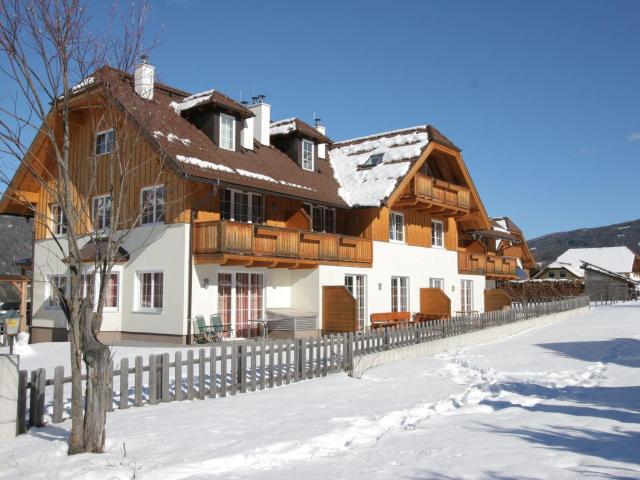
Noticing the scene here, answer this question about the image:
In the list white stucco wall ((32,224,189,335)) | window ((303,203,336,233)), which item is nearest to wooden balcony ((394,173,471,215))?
window ((303,203,336,233))

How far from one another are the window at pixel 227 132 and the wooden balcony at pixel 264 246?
14.3ft

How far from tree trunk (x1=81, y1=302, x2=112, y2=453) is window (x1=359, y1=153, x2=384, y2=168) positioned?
2125 centimetres

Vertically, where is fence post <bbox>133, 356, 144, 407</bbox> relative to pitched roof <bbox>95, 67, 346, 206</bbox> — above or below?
below

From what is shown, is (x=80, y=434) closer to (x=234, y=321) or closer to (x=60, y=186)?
(x=60, y=186)

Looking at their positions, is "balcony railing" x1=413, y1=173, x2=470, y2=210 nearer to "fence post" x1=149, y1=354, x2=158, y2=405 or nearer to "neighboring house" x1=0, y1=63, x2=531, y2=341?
"neighboring house" x1=0, y1=63, x2=531, y2=341

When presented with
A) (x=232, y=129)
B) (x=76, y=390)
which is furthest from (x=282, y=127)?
(x=76, y=390)

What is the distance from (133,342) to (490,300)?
70.0 ft

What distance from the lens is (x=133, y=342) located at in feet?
64.4

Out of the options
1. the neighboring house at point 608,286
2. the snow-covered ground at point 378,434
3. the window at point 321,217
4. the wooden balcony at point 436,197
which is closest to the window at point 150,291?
the window at point 321,217

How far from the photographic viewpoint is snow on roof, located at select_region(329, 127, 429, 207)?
24953mm

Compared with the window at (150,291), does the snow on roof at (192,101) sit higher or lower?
higher

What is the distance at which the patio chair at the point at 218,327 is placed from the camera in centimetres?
1919

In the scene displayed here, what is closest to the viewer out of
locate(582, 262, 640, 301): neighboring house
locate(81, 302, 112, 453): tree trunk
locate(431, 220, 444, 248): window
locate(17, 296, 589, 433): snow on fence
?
locate(81, 302, 112, 453): tree trunk

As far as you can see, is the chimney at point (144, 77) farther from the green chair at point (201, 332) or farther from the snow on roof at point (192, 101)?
A: the green chair at point (201, 332)
